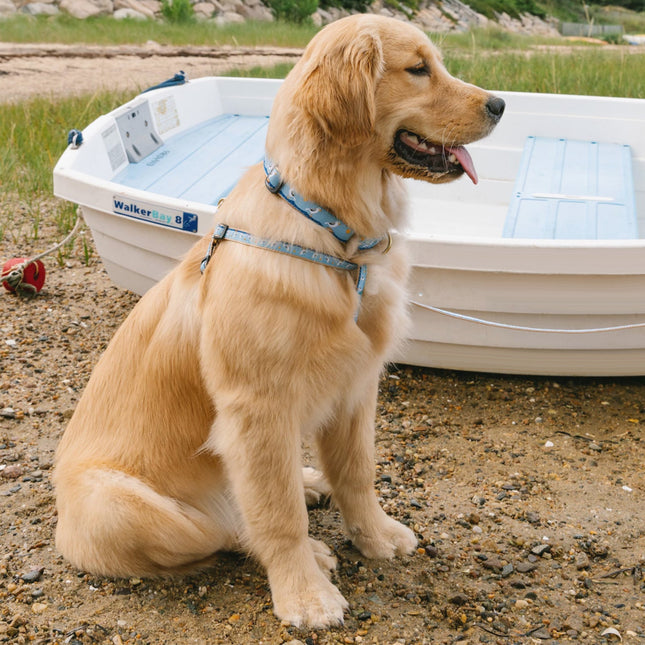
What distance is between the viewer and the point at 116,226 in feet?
14.2

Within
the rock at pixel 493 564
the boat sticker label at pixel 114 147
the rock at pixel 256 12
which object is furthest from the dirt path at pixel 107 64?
the rock at pixel 493 564

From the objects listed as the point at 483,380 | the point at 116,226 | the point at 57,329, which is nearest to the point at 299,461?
the point at 483,380

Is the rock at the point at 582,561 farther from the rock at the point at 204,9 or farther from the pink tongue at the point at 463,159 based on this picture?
the rock at the point at 204,9

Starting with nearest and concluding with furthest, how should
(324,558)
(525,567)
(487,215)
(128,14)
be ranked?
(324,558) → (525,567) → (487,215) → (128,14)

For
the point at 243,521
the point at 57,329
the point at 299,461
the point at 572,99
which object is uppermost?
the point at 572,99

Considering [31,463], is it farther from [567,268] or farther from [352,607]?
[567,268]

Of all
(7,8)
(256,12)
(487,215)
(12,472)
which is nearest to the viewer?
(12,472)

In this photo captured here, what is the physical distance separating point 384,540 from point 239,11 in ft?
87.4

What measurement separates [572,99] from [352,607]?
452cm

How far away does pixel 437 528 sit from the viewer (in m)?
2.96

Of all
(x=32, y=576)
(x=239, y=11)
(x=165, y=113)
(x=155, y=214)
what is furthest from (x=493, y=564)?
(x=239, y=11)

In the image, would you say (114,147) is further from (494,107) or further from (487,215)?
(494,107)

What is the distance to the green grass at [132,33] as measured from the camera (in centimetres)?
1730

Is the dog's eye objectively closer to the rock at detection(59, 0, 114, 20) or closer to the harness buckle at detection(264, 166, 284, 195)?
the harness buckle at detection(264, 166, 284, 195)
